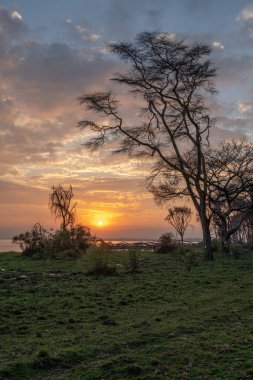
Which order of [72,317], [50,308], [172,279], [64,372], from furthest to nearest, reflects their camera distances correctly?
[172,279], [50,308], [72,317], [64,372]

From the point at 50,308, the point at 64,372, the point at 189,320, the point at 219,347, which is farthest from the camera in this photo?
the point at 50,308

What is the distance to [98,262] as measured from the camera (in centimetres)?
1681

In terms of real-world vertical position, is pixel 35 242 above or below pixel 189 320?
above

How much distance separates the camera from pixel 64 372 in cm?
576

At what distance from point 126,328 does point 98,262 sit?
28.8 ft

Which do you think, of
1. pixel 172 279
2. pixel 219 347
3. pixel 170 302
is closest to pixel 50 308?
pixel 170 302

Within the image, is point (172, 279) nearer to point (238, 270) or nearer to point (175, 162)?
point (238, 270)

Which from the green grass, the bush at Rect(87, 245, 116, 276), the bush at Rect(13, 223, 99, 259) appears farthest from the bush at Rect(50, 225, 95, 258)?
the green grass

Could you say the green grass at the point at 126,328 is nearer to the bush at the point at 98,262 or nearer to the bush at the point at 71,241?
the bush at the point at 98,262

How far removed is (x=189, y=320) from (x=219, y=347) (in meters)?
2.09

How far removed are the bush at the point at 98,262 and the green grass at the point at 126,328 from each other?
140cm

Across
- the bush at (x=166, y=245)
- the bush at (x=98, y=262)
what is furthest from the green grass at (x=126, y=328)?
the bush at (x=166, y=245)

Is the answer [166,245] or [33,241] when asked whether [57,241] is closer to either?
[33,241]

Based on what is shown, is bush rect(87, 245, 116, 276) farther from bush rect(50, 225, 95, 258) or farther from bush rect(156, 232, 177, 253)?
bush rect(156, 232, 177, 253)
